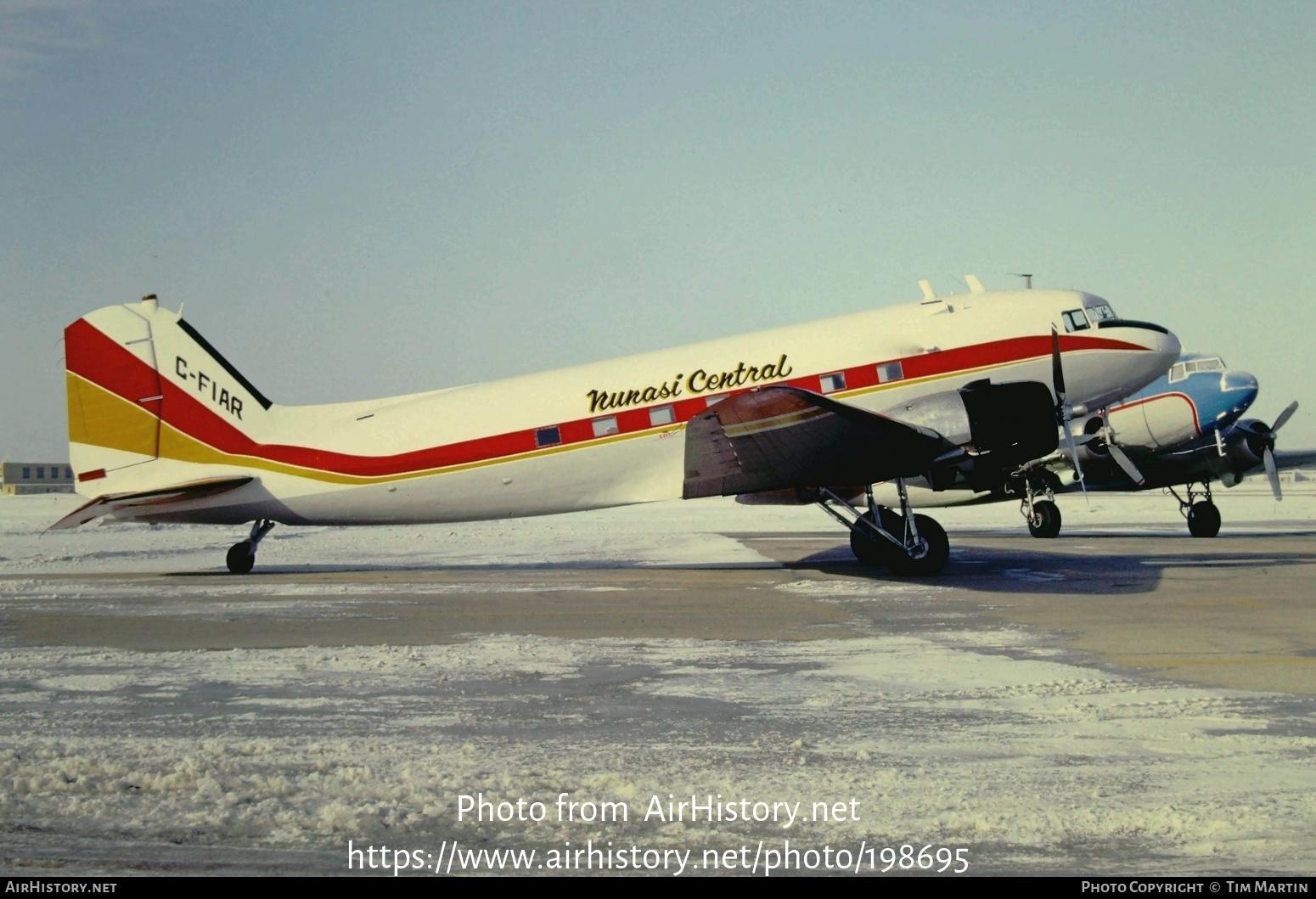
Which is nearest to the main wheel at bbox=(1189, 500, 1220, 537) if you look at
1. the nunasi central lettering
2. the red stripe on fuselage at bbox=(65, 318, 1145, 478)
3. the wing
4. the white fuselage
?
the white fuselage

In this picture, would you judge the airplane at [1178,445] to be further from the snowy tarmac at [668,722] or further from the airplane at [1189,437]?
the snowy tarmac at [668,722]

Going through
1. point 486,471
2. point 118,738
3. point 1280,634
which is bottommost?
point 1280,634

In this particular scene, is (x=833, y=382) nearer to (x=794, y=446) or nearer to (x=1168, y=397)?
(x=794, y=446)

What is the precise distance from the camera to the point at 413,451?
17.1 m

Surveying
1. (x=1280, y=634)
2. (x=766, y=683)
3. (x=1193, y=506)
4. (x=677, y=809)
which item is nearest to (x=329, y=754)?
(x=677, y=809)

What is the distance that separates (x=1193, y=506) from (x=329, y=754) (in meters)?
25.6

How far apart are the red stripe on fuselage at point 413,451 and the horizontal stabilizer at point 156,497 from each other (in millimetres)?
682

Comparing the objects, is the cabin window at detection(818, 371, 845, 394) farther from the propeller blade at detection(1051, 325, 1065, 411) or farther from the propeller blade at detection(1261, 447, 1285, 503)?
the propeller blade at detection(1261, 447, 1285, 503)

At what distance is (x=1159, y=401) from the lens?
24297mm

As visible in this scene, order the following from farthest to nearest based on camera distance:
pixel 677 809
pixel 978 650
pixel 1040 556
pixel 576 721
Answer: pixel 1040 556, pixel 978 650, pixel 576 721, pixel 677 809

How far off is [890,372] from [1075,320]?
11.1 feet

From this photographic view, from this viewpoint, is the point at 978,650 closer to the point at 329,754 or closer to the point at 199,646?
the point at 329,754

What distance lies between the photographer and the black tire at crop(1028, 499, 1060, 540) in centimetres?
2506

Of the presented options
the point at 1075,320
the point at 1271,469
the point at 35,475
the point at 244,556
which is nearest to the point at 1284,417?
the point at 1271,469
